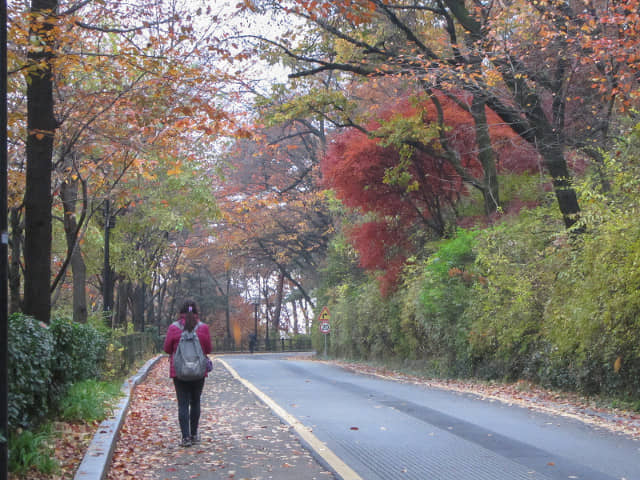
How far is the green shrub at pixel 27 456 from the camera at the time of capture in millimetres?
6004

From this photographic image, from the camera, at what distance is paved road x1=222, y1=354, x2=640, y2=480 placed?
665 centimetres

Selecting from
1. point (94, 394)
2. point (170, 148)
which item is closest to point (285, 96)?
point (170, 148)

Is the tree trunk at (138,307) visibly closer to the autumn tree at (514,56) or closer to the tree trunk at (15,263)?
the autumn tree at (514,56)

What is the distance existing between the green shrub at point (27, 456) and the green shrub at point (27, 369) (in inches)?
5.6

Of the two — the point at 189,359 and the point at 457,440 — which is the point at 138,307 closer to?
the point at 189,359

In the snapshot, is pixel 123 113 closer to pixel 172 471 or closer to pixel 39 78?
pixel 39 78

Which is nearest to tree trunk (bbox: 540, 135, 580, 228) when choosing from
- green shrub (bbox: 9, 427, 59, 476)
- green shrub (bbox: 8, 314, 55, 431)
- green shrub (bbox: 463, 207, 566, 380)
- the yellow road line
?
green shrub (bbox: 463, 207, 566, 380)

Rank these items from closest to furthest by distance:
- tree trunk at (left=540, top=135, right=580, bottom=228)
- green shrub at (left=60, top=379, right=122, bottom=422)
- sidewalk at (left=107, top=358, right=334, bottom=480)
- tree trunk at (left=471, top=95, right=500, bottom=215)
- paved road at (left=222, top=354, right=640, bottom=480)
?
1. paved road at (left=222, top=354, right=640, bottom=480)
2. sidewalk at (left=107, top=358, right=334, bottom=480)
3. green shrub at (left=60, top=379, right=122, bottom=422)
4. tree trunk at (left=540, top=135, right=580, bottom=228)
5. tree trunk at (left=471, top=95, right=500, bottom=215)

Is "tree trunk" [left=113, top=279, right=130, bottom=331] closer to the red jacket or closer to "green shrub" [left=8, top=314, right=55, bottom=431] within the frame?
the red jacket

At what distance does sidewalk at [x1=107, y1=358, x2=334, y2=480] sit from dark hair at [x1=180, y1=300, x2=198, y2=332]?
1482 millimetres

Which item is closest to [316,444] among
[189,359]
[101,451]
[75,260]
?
[189,359]

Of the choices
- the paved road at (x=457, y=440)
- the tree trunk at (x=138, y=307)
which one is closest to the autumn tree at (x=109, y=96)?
the paved road at (x=457, y=440)

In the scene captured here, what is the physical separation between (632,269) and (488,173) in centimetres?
1024

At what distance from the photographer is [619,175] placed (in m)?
11.5
